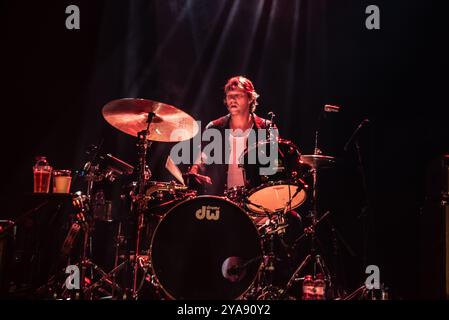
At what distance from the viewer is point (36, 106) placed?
18.0 feet

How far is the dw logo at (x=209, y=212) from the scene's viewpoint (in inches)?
142

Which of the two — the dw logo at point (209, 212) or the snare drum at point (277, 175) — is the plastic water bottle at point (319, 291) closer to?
the snare drum at point (277, 175)

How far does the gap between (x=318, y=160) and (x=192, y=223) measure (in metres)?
1.34

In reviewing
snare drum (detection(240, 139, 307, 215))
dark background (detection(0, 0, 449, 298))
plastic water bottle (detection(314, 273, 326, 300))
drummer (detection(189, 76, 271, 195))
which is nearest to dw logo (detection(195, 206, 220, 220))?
snare drum (detection(240, 139, 307, 215))

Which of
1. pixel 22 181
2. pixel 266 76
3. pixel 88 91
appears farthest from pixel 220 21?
pixel 22 181

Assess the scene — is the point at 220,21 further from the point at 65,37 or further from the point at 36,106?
the point at 36,106

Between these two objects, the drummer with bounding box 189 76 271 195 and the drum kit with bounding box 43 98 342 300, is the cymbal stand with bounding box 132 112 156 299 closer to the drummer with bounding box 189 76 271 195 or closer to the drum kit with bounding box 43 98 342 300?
the drum kit with bounding box 43 98 342 300

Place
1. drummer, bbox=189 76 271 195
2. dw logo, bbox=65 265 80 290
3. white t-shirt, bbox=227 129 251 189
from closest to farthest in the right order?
dw logo, bbox=65 265 80 290, white t-shirt, bbox=227 129 251 189, drummer, bbox=189 76 271 195

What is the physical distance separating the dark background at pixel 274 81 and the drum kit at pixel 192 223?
1.33 meters

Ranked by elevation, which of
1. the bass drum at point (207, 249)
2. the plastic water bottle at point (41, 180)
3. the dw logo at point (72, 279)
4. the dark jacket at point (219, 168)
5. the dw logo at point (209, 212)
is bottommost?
the dw logo at point (72, 279)

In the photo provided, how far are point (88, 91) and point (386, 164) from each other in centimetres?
368

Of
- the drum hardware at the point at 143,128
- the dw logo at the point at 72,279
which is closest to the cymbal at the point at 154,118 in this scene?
the drum hardware at the point at 143,128

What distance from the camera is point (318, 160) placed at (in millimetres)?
4176

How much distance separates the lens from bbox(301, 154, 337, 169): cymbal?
13.6 feet
